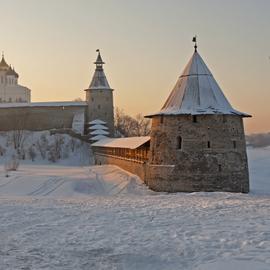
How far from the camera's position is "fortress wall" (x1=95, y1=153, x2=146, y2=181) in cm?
1775

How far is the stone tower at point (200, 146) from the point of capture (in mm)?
14719

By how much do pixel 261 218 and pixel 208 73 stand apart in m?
10.7

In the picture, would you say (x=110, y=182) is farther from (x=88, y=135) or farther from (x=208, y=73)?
(x=88, y=135)

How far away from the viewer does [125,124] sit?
58062mm

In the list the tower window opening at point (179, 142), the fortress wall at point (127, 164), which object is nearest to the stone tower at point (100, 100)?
the fortress wall at point (127, 164)

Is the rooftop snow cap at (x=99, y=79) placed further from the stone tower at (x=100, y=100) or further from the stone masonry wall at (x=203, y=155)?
the stone masonry wall at (x=203, y=155)

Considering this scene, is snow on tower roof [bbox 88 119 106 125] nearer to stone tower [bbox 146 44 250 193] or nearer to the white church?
the white church

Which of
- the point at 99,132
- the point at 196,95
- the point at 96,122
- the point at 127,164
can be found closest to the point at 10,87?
the point at 96,122

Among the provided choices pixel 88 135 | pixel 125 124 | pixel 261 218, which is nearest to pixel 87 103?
pixel 88 135

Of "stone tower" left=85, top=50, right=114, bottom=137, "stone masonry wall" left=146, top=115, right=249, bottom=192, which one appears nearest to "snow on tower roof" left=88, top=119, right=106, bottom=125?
"stone tower" left=85, top=50, right=114, bottom=137

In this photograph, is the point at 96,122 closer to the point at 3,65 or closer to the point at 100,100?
the point at 100,100

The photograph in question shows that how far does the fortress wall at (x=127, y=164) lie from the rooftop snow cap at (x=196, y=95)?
2.84 m

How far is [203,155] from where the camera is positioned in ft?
48.5

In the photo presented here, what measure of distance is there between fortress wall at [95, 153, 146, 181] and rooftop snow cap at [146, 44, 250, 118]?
2835 millimetres
